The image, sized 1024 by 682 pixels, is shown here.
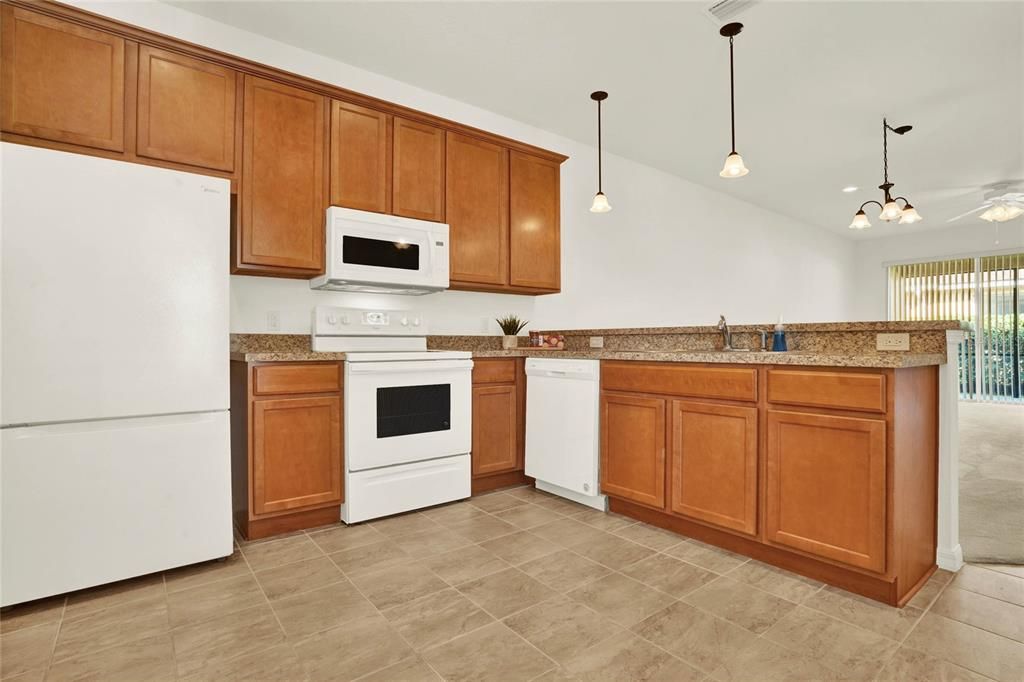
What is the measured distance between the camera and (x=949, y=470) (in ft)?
7.43

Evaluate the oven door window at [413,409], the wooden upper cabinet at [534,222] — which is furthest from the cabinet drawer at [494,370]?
the wooden upper cabinet at [534,222]

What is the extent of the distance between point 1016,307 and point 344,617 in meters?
9.98

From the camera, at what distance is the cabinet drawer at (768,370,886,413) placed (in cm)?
196

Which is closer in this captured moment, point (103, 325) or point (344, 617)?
point (344, 617)

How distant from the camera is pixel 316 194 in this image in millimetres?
3031

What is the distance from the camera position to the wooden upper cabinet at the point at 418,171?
3.35m

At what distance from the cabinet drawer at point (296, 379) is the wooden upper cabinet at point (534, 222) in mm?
1591

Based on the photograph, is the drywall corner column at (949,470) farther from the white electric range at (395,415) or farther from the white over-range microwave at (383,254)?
the white over-range microwave at (383,254)

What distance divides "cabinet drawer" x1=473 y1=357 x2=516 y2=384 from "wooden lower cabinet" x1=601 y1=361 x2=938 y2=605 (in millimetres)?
1014

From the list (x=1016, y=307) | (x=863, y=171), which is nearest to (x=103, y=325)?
(x=863, y=171)

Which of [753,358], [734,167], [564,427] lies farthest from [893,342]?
[564,427]

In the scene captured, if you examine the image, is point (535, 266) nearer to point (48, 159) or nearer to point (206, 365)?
point (206, 365)

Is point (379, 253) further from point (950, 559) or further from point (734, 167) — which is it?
point (950, 559)

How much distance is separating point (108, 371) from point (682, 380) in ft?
8.27
